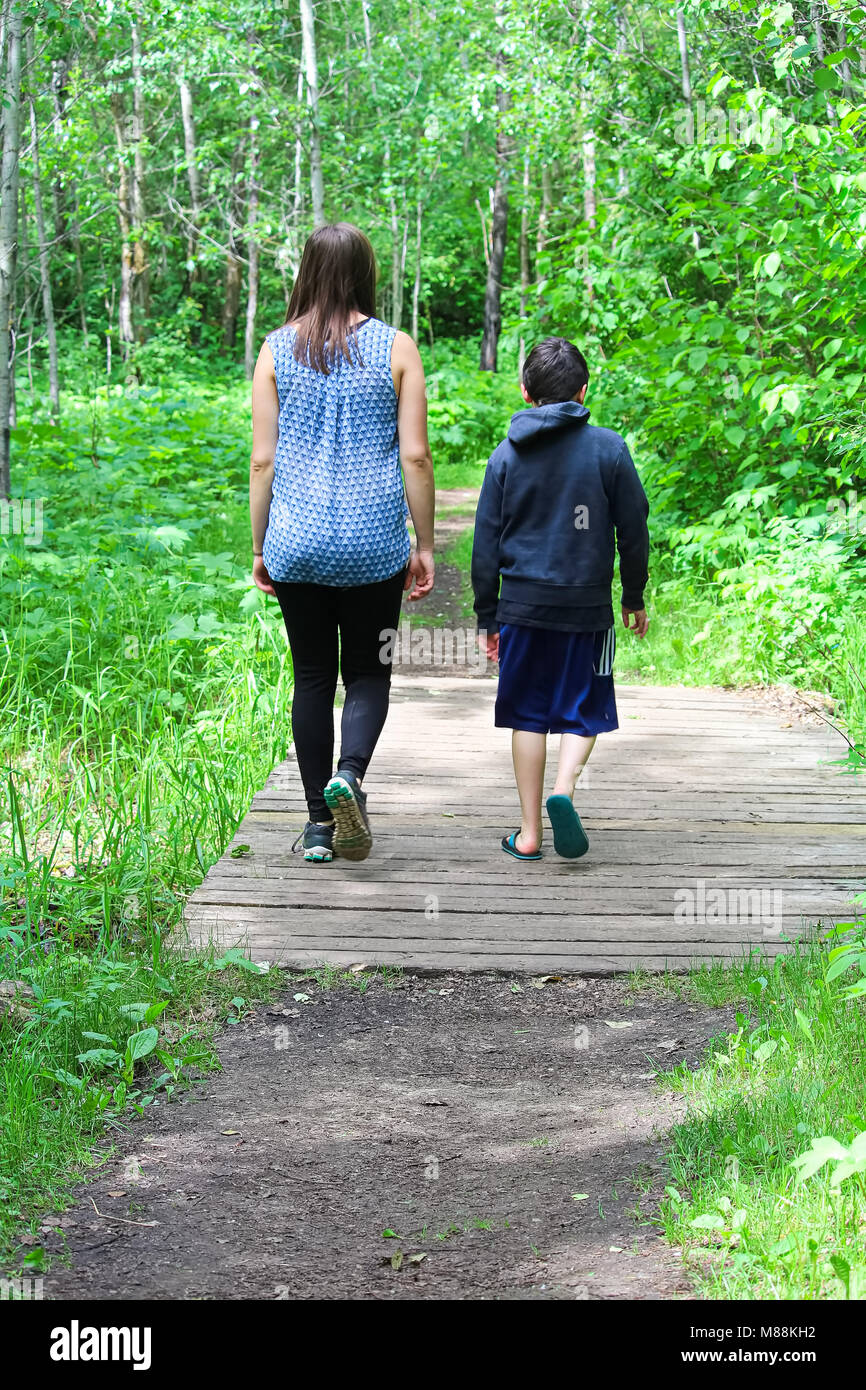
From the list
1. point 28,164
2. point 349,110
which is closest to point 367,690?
point 28,164

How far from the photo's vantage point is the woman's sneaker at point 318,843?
4730 mm

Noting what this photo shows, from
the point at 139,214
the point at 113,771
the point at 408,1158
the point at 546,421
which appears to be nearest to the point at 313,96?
the point at 113,771

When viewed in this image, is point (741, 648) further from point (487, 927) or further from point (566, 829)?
point (487, 927)

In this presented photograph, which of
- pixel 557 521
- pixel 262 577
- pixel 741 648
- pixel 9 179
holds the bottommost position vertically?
pixel 741 648

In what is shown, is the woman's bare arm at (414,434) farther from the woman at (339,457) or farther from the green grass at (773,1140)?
the green grass at (773,1140)

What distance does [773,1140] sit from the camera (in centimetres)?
271

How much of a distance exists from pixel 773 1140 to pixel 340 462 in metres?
2.56

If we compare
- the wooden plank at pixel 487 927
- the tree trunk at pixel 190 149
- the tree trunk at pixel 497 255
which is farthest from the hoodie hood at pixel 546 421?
the tree trunk at pixel 497 255

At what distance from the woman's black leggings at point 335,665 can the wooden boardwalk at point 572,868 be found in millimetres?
477

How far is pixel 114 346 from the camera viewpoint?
3020cm

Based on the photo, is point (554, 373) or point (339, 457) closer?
point (339, 457)

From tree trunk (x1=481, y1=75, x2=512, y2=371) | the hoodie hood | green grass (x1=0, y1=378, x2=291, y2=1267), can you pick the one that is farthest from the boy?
tree trunk (x1=481, y1=75, x2=512, y2=371)

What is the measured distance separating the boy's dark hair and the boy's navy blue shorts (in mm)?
862
